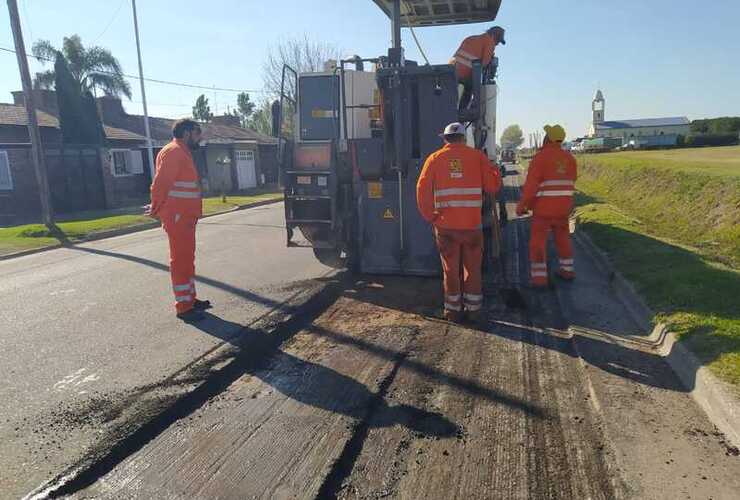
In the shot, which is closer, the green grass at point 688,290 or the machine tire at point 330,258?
the green grass at point 688,290

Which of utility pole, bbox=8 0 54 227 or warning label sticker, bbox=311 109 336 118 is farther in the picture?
utility pole, bbox=8 0 54 227

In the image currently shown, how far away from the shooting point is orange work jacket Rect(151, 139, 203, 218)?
586 centimetres

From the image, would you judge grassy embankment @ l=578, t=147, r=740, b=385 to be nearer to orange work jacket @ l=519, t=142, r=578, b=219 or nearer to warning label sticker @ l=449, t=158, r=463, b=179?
orange work jacket @ l=519, t=142, r=578, b=219

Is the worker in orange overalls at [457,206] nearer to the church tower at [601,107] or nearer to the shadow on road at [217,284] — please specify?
the shadow on road at [217,284]

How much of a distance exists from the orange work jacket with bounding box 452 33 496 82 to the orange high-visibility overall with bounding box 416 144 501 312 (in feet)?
7.01

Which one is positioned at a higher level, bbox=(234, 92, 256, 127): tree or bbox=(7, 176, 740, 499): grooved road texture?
bbox=(234, 92, 256, 127): tree

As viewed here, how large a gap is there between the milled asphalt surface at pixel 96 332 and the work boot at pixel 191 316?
10 cm

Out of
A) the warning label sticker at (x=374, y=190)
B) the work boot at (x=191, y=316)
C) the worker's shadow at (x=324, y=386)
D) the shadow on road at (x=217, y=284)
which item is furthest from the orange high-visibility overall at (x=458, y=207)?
the work boot at (x=191, y=316)

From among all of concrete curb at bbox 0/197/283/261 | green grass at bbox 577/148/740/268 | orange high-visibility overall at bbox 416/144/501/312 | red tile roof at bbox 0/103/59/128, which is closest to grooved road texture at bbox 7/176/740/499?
orange high-visibility overall at bbox 416/144/501/312

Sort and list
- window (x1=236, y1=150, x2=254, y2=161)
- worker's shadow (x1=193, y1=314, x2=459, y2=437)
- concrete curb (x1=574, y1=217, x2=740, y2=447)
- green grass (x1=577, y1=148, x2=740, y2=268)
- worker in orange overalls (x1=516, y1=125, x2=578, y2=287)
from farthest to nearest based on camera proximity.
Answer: window (x1=236, y1=150, x2=254, y2=161), green grass (x1=577, y1=148, x2=740, y2=268), worker in orange overalls (x1=516, y1=125, x2=578, y2=287), worker's shadow (x1=193, y1=314, x2=459, y2=437), concrete curb (x1=574, y1=217, x2=740, y2=447)

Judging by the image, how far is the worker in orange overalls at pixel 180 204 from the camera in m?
5.87

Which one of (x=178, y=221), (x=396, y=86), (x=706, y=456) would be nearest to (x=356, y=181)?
(x=396, y=86)

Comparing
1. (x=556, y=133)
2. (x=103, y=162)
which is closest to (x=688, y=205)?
(x=556, y=133)

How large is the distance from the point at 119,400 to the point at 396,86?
4580mm
